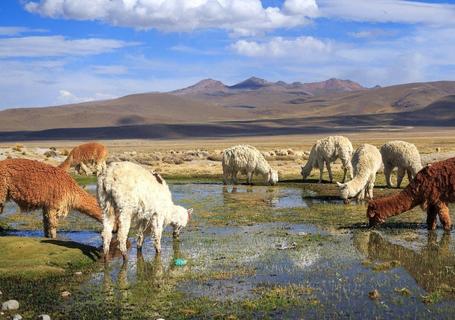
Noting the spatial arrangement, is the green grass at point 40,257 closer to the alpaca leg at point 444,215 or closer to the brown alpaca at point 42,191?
the brown alpaca at point 42,191

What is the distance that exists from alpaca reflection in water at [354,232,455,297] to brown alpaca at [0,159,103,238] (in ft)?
21.4

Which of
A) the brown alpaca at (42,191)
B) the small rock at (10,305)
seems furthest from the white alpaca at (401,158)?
the small rock at (10,305)

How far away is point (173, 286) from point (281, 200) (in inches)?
454

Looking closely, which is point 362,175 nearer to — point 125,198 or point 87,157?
point 125,198

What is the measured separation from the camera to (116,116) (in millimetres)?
166500

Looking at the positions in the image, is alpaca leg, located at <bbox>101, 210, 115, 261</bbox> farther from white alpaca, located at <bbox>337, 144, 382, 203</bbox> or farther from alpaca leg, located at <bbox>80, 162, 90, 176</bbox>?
alpaca leg, located at <bbox>80, 162, 90, 176</bbox>

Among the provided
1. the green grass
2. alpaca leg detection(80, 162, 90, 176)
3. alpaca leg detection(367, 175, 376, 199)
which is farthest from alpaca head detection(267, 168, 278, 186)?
the green grass

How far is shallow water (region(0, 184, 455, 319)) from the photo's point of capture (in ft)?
29.6

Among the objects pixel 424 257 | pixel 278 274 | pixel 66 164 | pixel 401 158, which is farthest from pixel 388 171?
pixel 278 274

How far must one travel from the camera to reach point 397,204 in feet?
50.2

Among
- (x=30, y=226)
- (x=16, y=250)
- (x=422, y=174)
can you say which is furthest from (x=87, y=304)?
(x=422, y=174)

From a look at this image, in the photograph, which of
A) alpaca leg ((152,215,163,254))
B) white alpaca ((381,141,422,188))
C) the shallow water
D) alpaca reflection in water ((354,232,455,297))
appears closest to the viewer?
the shallow water

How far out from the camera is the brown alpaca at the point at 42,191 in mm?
13875

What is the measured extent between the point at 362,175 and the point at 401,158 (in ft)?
13.2
